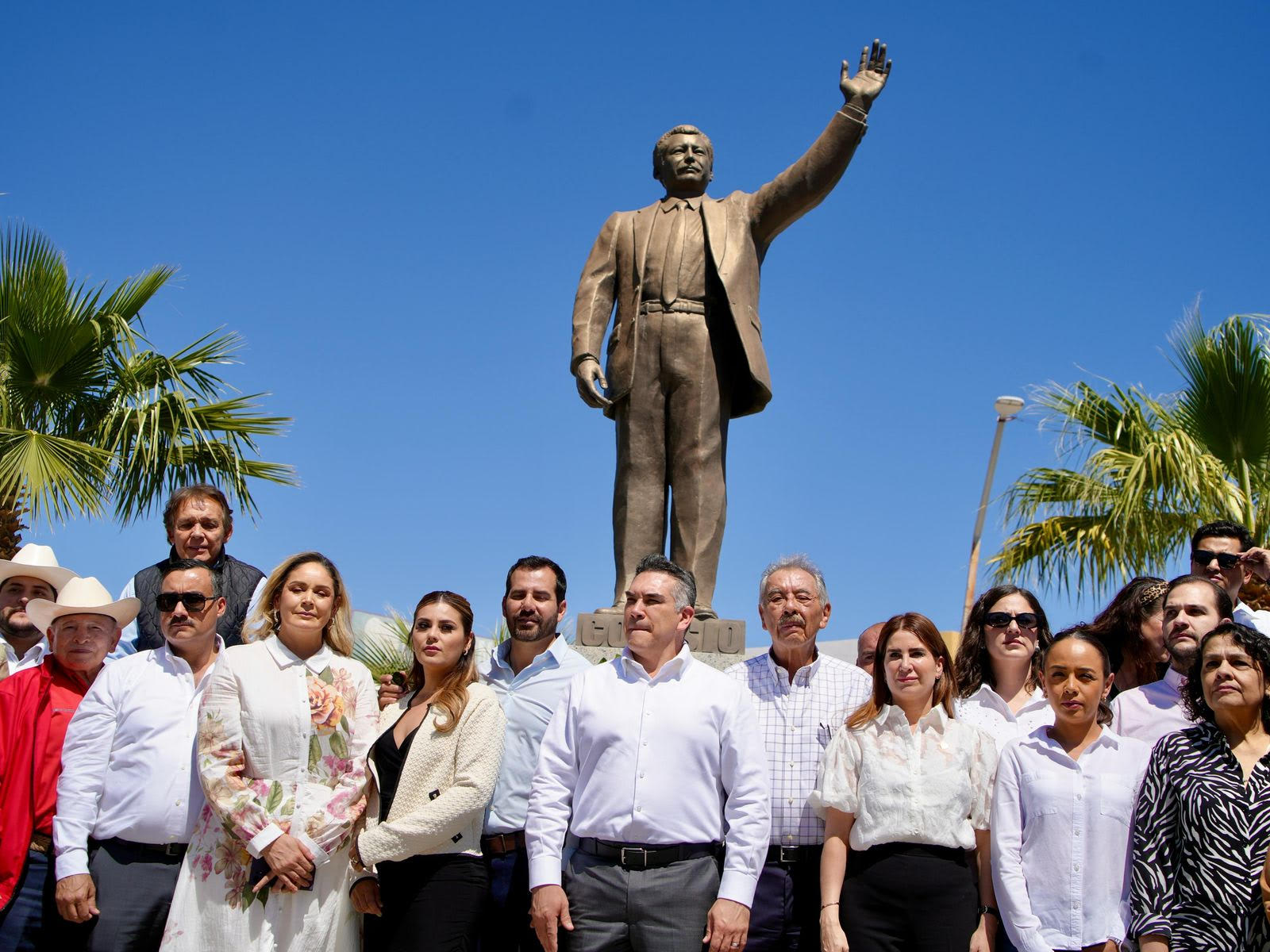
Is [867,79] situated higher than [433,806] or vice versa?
[867,79]

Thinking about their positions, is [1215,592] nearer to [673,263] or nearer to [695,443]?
[695,443]

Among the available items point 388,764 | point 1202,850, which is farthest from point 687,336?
point 1202,850

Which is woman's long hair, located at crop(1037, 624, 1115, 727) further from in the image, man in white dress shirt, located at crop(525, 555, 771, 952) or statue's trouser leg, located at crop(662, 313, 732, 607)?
statue's trouser leg, located at crop(662, 313, 732, 607)

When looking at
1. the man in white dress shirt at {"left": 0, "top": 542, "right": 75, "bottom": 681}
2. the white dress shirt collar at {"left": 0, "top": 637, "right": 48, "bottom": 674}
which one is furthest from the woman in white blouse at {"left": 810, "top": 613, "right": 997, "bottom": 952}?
the man in white dress shirt at {"left": 0, "top": 542, "right": 75, "bottom": 681}

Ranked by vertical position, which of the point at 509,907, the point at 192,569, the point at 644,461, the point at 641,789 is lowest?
the point at 509,907

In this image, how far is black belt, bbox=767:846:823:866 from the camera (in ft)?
13.8

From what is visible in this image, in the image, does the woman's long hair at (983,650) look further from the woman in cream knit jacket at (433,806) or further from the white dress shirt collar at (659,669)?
the woman in cream knit jacket at (433,806)

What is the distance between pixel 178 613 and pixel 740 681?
188cm

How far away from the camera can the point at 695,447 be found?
6887mm

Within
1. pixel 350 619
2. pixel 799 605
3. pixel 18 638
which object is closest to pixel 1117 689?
pixel 799 605

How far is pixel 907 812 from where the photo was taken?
3938mm

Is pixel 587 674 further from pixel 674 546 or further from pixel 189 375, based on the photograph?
pixel 189 375

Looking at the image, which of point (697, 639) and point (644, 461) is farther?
point (644, 461)

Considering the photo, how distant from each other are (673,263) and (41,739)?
387 cm
